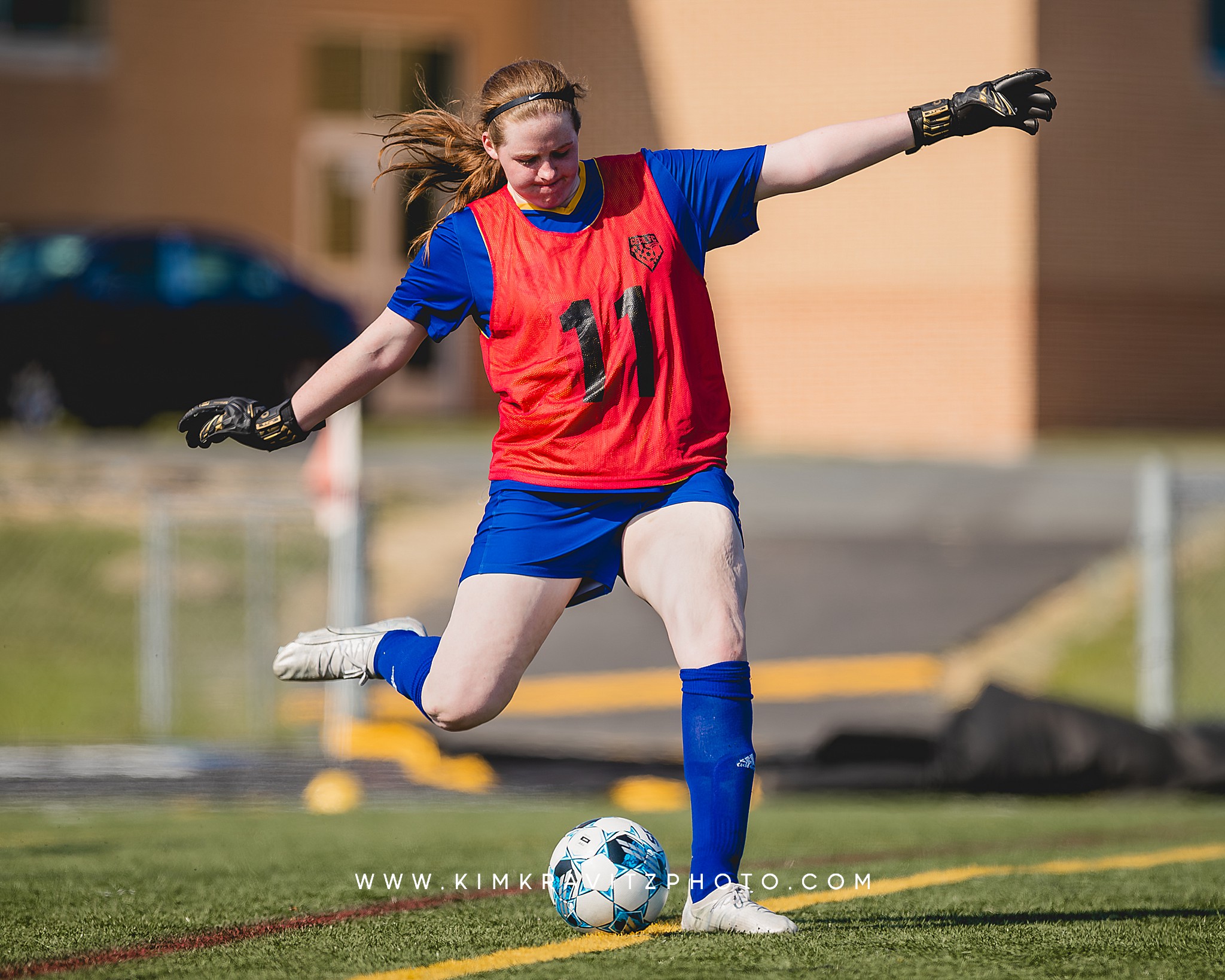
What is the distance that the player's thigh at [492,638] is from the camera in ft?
15.2

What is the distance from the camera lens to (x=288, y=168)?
949 inches

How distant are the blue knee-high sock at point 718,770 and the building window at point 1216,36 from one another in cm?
1908

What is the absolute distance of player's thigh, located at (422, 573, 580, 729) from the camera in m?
4.62

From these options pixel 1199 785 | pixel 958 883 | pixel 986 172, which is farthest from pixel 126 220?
pixel 958 883

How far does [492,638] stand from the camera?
462cm

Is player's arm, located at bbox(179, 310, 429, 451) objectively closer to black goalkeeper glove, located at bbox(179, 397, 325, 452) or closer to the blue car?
black goalkeeper glove, located at bbox(179, 397, 325, 452)

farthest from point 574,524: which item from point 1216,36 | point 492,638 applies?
point 1216,36

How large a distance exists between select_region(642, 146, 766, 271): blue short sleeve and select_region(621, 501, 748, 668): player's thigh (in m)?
0.67

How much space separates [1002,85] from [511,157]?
1.32 m

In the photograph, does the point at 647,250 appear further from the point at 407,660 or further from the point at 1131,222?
the point at 1131,222

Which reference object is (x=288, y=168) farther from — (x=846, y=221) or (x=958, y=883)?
(x=958, y=883)

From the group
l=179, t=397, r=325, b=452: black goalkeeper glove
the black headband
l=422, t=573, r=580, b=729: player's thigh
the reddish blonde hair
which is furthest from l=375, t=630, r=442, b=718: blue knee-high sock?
the black headband

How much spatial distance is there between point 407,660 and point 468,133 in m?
1.42

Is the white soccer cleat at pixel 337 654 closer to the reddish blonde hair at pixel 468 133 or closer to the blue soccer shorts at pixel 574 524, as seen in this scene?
the blue soccer shorts at pixel 574 524
